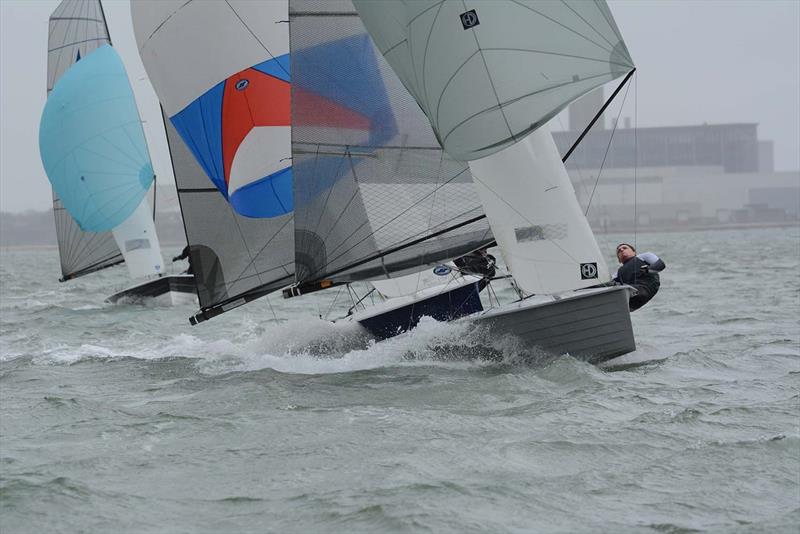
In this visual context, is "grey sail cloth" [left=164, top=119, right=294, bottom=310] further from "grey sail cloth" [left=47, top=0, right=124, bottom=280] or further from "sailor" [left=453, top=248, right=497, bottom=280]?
"grey sail cloth" [left=47, top=0, right=124, bottom=280]

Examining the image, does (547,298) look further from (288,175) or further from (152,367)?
(152,367)

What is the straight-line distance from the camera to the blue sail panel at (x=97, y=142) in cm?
1504

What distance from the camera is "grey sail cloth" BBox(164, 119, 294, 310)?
8.91 m

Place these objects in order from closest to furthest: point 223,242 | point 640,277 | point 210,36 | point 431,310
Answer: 1. point 640,277
2. point 431,310
3. point 210,36
4. point 223,242

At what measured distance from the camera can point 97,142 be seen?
15.1 m

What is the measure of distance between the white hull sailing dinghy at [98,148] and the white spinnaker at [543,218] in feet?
30.4

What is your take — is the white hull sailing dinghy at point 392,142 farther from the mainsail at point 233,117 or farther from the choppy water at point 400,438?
the choppy water at point 400,438

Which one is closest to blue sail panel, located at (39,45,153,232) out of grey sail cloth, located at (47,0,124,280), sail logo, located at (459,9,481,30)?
grey sail cloth, located at (47,0,124,280)

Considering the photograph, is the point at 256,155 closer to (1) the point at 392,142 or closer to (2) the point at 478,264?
(1) the point at 392,142

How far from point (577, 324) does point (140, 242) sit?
33.6 ft

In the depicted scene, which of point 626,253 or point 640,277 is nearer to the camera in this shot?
point 640,277

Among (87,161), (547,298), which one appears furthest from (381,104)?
(87,161)

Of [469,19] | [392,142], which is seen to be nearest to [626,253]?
[392,142]

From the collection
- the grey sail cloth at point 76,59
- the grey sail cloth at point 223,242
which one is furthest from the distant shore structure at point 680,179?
the grey sail cloth at point 223,242
